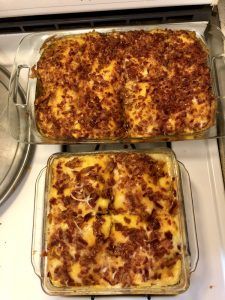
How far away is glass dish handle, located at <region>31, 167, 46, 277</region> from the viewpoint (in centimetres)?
98

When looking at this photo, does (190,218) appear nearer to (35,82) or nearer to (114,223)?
(114,223)

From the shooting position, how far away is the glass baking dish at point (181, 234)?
907 mm

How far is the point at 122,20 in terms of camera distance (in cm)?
110

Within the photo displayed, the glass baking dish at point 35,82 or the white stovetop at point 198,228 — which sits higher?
the glass baking dish at point 35,82

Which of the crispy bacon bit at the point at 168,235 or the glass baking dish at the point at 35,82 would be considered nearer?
the crispy bacon bit at the point at 168,235

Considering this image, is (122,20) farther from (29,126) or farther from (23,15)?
(29,126)

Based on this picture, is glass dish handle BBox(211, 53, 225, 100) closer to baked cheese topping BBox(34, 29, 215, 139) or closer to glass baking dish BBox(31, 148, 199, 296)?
baked cheese topping BBox(34, 29, 215, 139)

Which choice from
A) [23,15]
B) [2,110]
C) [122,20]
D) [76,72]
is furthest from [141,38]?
[2,110]

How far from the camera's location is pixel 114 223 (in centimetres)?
95

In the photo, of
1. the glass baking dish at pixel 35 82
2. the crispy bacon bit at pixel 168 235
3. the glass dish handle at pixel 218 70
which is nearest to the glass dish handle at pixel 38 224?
the glass baking dish at pixel 35 82

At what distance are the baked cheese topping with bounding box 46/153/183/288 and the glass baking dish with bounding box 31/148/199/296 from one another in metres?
0.01

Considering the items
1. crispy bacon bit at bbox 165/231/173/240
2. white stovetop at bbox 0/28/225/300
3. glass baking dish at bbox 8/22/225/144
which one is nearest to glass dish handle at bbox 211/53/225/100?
glass baking dish at bbox 8/22/225/144

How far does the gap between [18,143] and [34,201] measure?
0.60ft

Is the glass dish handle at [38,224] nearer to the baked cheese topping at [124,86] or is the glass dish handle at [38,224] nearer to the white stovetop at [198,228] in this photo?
the white stovetop at [198,228]
